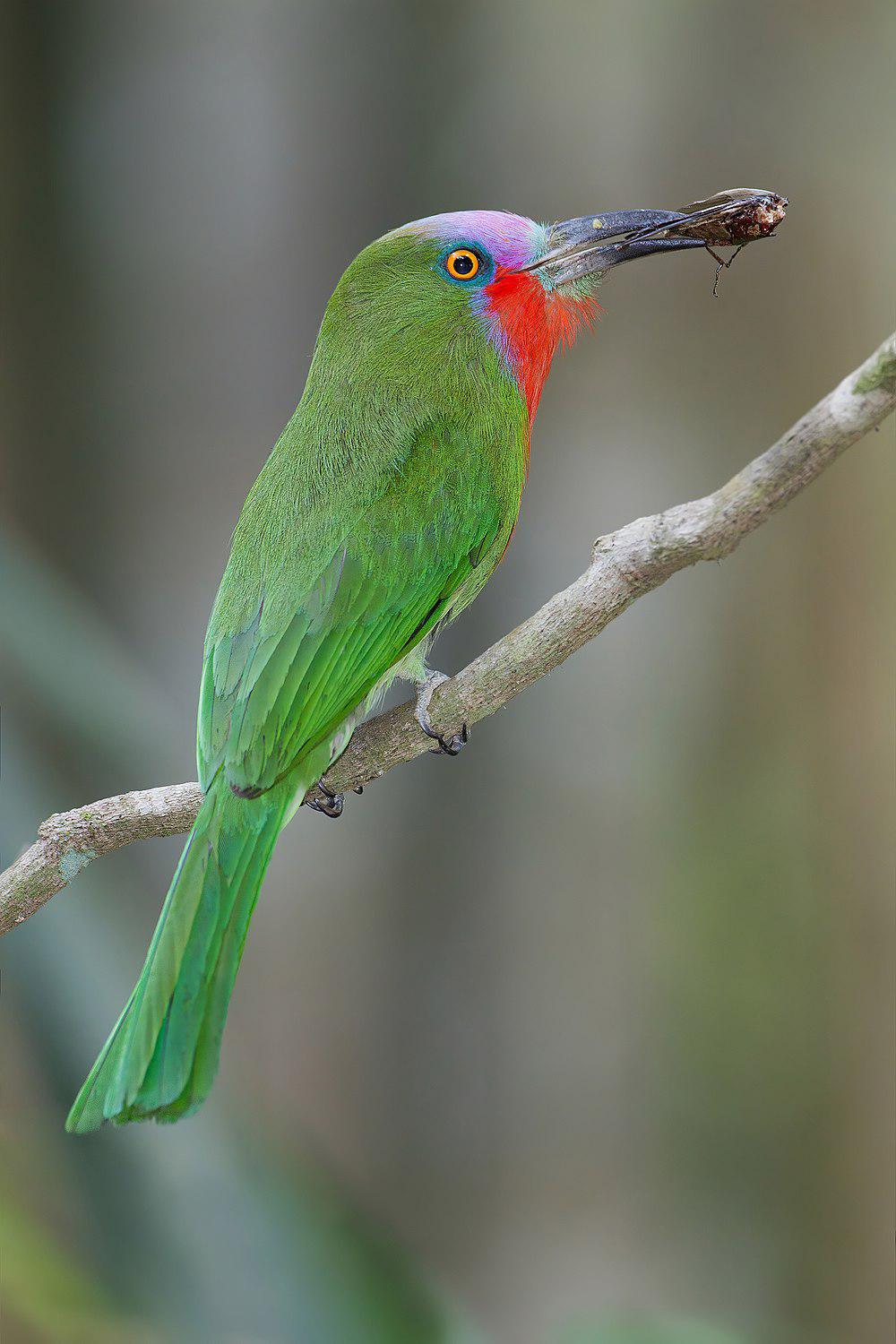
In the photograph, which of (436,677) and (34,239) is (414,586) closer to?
(436,677)

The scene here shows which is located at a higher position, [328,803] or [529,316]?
[529,316]

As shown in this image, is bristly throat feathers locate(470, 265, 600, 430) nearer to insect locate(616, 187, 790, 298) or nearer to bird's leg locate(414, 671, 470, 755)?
insect locate(616, 187, 790, 298)

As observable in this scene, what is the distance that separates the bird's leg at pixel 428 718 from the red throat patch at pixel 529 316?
1.12ft

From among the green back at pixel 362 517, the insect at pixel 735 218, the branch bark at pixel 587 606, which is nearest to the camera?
the branch bark at pixel 587 606

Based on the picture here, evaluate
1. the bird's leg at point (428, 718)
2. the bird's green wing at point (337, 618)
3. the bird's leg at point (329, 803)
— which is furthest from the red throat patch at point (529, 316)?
the bird's leg at point (329, 803)

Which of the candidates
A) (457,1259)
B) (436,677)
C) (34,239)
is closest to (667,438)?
(34,239)

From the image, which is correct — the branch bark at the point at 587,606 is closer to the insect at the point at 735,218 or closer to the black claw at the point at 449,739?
the black claw at the point at 449,739

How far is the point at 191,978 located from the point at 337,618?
1.23 ft

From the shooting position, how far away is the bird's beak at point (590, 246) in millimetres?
1322

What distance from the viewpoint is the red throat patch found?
1378mm

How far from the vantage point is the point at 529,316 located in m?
1.39

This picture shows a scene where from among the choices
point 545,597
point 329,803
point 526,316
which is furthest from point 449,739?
point 545,597

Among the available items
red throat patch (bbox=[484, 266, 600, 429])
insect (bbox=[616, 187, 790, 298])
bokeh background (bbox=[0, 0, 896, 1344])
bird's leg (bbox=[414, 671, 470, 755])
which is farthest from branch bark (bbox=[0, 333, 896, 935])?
bokeh background (bbox=[0, 0, 896, 1344])

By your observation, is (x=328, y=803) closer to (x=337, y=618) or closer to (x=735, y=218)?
(x=337, y=618)
